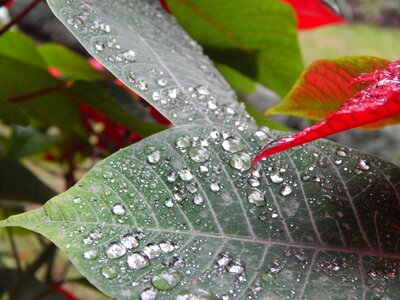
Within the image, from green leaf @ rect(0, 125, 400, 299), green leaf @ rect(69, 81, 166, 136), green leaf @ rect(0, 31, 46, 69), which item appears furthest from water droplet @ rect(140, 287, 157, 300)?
green leaf @ rect(0, 31, 46, 69)

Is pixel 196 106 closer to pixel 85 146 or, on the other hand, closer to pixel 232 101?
pixel 232 101

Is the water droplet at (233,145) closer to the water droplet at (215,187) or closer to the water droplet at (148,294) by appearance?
the water droplet at (215,187)

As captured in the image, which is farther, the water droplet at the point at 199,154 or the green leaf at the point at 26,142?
the green leaf at the point at 26,142

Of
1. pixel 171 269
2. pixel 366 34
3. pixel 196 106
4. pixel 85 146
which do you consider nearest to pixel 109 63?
pixel 196 106

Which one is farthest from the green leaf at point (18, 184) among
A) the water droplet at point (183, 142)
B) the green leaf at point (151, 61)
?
the water droplet at point (183, 142)

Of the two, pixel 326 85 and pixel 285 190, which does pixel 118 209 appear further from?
pixel 326 85

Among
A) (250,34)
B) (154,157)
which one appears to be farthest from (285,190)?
(250,34)
